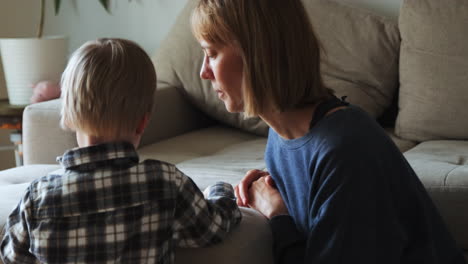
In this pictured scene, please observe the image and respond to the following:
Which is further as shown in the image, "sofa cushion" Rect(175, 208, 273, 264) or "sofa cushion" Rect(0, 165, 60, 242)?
"sofa cushion" Rect(0, 165, 60, 242)

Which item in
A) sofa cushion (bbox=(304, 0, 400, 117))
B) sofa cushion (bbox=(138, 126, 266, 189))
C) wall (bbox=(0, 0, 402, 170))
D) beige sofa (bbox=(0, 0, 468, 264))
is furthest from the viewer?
wall (bbox=(0, 0, 402, 170))

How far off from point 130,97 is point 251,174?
0.40 m

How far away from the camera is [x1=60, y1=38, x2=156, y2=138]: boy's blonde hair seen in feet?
3.65

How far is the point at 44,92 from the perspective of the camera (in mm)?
2570

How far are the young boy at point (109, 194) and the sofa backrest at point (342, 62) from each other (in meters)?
1.22

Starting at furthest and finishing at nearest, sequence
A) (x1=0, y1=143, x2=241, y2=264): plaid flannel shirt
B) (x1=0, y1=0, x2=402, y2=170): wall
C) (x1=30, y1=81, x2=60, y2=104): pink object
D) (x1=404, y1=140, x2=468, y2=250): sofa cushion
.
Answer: (x1=0, y1=0, x2=402, y2=170): wall
(x1=30, y1=81, x2=60, y2=104): pink object
(x1=404, y1=140, x2=468, y2=250): sofa cushion
(x1=0, y1=143, x2=241, y2=264): plaid flannel shirt

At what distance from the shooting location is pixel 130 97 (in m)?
1.13

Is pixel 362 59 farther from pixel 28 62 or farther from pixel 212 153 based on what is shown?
pixel 28 62

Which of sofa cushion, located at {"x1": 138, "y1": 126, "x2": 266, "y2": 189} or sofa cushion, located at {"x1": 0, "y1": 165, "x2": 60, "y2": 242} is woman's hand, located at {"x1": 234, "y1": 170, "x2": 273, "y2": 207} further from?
sofa cushion, located at {"x1": 0, "y1": 165, "x2": 60, "y2": 242}

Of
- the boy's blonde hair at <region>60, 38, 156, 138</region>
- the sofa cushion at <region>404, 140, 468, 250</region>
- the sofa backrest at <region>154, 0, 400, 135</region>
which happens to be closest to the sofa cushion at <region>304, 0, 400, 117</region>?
the sofa backrest at <region>154, 0, 400, 135</region>

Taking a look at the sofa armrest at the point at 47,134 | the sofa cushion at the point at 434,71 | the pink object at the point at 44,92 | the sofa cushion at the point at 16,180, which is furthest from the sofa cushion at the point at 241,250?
the pink object at the point at 44,92

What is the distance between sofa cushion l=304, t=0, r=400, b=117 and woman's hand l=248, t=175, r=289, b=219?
949mm

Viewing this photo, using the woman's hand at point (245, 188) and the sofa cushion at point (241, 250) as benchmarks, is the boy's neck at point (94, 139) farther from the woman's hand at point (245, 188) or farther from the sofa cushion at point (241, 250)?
the woman's hand at point (245, 188)

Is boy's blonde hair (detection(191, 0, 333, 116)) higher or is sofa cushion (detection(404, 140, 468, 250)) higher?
boy's blonde hair (detection(191, 0, 333, 116))
